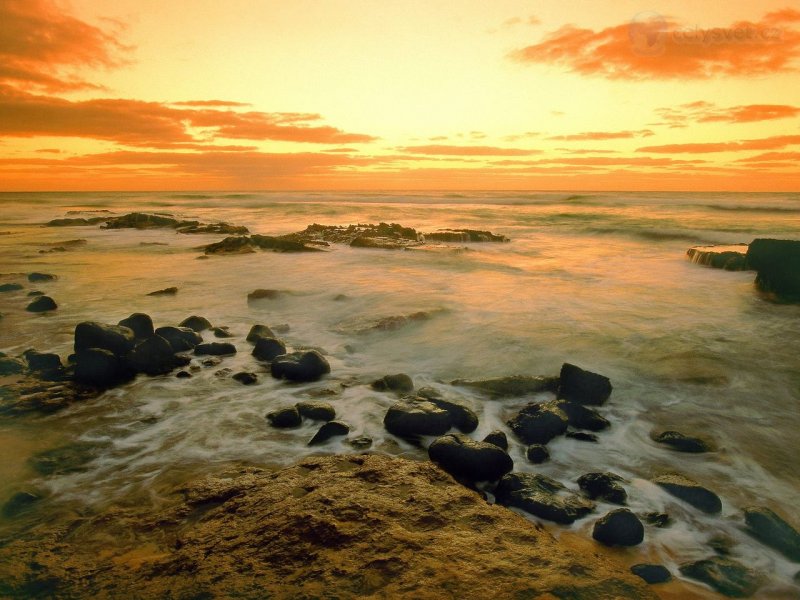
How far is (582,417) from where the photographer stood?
17.0ft

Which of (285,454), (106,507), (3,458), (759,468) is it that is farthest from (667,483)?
(3,458)

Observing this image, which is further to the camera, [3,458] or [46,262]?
[46,262]

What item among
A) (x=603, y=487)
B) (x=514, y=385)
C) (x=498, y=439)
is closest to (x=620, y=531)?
(x=603, y=487)

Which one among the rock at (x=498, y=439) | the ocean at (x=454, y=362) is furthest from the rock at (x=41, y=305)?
the rock at (x=498, y=439)

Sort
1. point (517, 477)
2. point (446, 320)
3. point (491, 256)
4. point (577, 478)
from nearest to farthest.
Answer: point (517, 477) < point (577, 478) < point (446, 320) < point (491, 256)

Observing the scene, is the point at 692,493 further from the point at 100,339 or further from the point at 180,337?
the point at 100,339

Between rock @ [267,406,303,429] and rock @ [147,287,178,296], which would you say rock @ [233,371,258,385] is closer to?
rock @ [267,406,303,429]

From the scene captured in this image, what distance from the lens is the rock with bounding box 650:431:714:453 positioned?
4.81 m

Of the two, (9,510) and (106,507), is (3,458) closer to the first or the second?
(9,510)

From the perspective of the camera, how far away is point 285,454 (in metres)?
4.53

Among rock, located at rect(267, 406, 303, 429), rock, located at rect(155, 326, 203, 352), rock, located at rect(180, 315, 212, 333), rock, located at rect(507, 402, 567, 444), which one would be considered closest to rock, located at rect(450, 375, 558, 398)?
rock, located at rect(507, 402, 567, 444)

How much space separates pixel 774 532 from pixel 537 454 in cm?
171

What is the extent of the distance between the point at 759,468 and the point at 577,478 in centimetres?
185

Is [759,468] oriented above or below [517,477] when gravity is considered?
below
